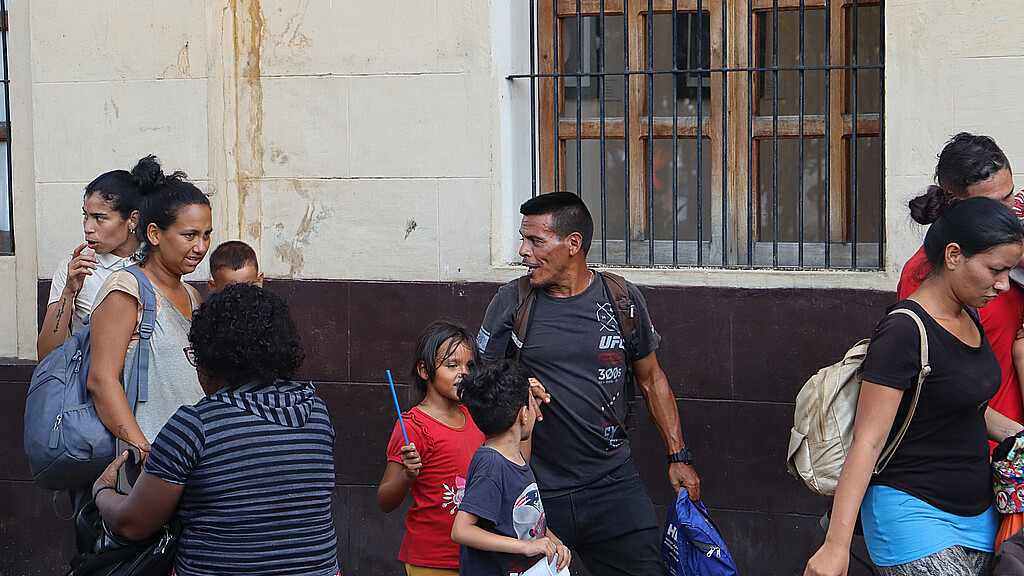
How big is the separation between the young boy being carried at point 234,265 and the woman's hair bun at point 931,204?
2.82 meters

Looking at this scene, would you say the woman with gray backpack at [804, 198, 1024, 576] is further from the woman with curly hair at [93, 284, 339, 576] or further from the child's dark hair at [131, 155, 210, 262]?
the child's dark hair at [131, 155, 210, 262]

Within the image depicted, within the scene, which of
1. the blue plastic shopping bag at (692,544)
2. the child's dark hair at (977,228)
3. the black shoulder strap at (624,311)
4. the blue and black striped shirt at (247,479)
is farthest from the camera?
the black shoulder strap at (624,311)

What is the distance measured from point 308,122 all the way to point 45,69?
1.50 metres

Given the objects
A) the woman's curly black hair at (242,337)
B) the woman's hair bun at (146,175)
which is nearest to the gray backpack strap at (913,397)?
the woman's curly black hair at (242,337)

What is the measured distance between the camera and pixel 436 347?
12.7ft

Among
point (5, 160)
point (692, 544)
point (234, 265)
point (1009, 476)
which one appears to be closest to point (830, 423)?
point (1009, 476)

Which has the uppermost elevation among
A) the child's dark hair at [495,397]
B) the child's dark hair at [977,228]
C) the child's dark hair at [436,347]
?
the child's dark hair at [977,228]

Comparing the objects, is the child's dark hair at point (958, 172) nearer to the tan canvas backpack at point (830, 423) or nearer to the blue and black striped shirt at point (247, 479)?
the tan canvas backpack at point (830, 423)

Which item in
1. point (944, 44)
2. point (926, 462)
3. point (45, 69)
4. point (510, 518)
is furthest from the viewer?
point (45, 69)

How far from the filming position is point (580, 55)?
5.50 meters

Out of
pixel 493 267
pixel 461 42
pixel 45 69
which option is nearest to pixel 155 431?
pixel 493 267

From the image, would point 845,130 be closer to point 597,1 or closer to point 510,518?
point 597,1

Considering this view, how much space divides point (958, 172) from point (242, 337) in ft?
7.76

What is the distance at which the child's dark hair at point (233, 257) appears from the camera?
475 cm
